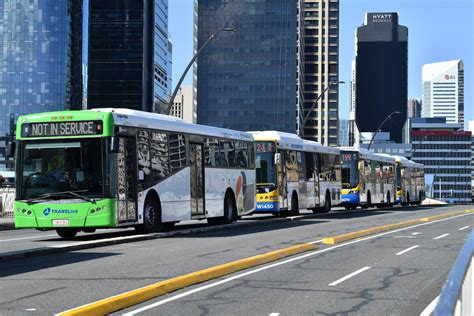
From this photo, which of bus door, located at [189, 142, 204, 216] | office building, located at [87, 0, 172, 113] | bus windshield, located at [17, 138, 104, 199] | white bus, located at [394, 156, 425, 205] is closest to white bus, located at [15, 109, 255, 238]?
bus windshield, located at [17, 138, 104, 199]

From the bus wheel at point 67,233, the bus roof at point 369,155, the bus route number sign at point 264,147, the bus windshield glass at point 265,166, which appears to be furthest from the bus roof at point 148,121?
the bus roof at point 369,155

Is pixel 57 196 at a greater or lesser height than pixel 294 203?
greater

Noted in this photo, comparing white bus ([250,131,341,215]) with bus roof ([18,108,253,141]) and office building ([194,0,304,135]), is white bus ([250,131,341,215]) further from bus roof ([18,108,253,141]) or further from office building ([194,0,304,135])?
office building ([194,0,304,135])

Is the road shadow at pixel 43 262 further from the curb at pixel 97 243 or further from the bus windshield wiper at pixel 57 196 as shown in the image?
the bus windshield wiper at pixel 57 196

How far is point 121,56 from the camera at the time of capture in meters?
158

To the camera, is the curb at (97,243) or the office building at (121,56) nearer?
the curb at (97,243)

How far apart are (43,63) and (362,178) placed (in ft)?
340

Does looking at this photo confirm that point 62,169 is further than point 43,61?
No

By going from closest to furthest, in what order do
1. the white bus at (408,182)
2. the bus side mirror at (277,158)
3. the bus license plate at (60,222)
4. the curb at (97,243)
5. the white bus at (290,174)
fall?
the curb at (97,243), the bus license plate at (60,222), the white bus at (290,174), the bus side mirror at (277,158), the white bus at (408,182)

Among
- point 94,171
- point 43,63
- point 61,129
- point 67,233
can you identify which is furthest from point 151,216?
point 43,63

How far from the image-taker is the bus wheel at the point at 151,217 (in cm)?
2038

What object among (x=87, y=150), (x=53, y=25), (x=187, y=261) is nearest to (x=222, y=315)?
(x=187, y=261)

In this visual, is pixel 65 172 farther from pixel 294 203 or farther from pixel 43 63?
pixel 43 63

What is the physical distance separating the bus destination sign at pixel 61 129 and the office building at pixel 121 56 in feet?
447
